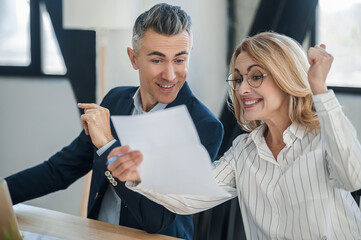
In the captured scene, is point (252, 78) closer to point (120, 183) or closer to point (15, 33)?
point (120, 183)

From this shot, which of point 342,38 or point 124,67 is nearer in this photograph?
point 342,38

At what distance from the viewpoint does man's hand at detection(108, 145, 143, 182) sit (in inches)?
41.0

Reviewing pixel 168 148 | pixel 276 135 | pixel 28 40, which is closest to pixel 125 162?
pixel 168 148

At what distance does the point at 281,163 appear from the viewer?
4.62ft

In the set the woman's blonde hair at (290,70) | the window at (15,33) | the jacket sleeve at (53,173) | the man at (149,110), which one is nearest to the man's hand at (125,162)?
the man at (149,110)

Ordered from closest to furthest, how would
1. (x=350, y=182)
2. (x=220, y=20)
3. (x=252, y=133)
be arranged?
(x=350, y=182) < (x=252, y=133) < (x=220, y=20)

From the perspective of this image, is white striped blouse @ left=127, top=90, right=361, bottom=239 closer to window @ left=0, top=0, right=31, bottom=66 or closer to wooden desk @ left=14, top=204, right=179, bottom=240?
wooden desk @ left=14, top=204, right=179, bottom=240

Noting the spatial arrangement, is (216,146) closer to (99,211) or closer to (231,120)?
(99,211)

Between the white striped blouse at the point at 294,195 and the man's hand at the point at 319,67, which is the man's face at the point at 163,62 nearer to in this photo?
the white striped blouse at the point at 294,195

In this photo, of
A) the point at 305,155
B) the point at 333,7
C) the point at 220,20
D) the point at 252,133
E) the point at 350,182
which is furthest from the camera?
the point at 220,20

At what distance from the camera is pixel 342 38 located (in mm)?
2553

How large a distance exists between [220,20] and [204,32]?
0.13 m

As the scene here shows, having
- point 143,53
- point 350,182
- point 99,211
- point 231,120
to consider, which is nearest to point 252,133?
point 350,182

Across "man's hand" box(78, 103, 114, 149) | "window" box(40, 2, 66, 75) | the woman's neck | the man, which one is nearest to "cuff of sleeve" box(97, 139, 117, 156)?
"man's hand" box(78, 103, 114, 149)
